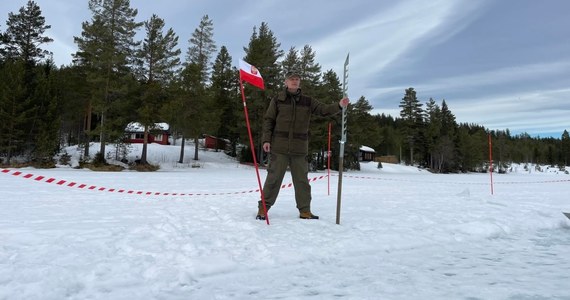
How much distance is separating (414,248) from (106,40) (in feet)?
104

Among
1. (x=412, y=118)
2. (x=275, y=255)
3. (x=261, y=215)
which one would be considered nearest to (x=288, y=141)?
(x=261, y=215)

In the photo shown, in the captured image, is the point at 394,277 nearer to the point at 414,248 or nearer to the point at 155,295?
the point at 414,248

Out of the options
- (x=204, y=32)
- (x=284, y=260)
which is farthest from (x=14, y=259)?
(x=204, y=32)

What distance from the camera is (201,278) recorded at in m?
3.07

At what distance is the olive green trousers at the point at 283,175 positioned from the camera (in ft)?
17.5

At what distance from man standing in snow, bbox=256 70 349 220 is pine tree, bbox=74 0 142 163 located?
25.6m

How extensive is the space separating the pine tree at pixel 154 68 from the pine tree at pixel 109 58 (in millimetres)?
1144

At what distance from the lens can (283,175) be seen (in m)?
5.43

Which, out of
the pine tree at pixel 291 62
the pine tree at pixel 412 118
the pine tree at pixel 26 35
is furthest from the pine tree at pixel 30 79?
the pine tree at pixel 412 118

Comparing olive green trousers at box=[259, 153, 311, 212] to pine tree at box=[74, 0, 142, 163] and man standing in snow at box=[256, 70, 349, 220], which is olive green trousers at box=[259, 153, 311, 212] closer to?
man standing in snow at box=[256, 70, 349, 220]

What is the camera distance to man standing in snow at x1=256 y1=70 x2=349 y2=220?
5.35 metres

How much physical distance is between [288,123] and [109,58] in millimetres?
26882

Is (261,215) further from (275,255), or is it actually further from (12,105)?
(12,105)

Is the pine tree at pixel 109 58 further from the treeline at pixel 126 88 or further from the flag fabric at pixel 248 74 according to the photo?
the flag fabric at pixel 248 74
